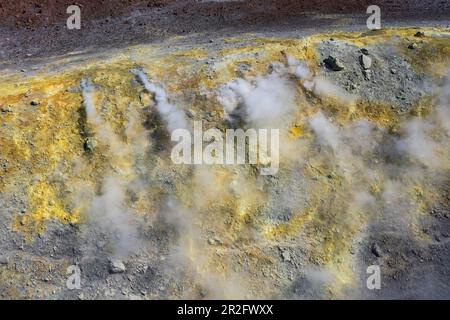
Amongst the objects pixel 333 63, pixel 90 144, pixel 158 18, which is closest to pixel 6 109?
pixel 90 144

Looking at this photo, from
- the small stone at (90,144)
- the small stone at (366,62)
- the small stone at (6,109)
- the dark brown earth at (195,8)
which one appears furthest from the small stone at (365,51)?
the small stone at (6,109)

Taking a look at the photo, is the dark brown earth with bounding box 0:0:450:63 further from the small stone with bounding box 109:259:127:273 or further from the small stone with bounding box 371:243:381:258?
the small stone with bounding box 371:243:381:258

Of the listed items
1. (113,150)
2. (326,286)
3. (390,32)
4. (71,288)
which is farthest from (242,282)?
(390,32)

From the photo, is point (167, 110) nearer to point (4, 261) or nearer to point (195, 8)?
point (4, 261)

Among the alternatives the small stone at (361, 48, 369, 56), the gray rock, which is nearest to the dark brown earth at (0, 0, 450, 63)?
the small stone at (361, 48, 369, 56)

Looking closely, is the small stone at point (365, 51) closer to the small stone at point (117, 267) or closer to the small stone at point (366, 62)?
the small stone at point (366, 62)
